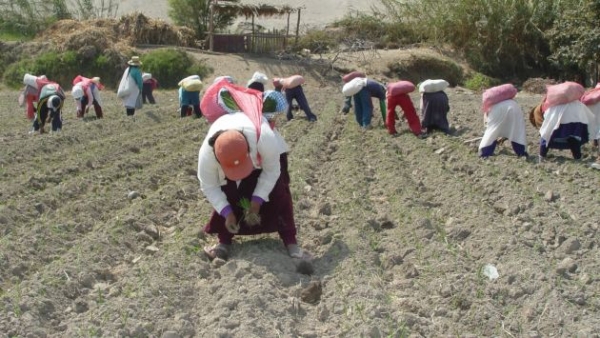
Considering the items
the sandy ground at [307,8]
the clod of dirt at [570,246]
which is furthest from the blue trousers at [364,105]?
the sandy ground at [307,8]

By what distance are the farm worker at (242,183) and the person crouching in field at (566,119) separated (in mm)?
3910

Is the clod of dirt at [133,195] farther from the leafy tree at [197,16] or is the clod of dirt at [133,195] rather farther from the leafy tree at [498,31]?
the leafy tree at [197,16]

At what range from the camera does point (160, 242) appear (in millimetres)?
5652

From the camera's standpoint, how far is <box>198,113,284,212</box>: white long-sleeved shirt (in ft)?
15.1

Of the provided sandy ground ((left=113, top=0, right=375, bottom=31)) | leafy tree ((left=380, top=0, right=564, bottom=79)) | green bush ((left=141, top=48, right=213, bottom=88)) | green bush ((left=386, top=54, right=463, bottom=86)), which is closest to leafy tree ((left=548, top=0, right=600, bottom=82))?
leafy tree ((left=380, top=0, right=564, bottom=79))

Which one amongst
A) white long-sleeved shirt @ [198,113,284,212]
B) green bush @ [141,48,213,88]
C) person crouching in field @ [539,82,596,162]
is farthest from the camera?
green bush @ [141,48,213,88]

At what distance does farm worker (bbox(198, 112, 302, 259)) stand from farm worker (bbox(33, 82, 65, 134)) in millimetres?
7077

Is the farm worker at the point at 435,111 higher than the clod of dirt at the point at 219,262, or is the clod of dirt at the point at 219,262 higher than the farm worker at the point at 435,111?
the farm worker at the point at 435,111

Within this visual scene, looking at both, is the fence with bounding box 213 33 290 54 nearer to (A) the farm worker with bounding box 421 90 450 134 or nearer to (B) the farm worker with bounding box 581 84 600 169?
(A) the farm worker with bounding box 421 90 450 134

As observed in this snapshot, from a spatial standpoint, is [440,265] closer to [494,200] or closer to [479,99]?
[494,200]

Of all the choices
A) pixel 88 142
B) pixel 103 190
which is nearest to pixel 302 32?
pixel 88 142

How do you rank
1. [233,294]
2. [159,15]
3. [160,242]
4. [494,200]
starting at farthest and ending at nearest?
[159,15], [494,200], [160,242], [233,294]

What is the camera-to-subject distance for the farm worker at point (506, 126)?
8.10 m

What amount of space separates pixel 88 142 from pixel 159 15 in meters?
22.8
